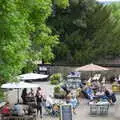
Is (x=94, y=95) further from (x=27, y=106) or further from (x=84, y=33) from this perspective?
(x=84, y=33)

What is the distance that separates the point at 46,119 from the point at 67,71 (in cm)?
2302

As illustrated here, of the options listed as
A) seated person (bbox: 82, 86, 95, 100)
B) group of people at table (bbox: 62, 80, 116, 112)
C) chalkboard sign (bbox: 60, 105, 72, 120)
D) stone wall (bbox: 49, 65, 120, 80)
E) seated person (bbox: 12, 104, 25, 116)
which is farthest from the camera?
stone wall (bbox: 49, 65, 120, 80)

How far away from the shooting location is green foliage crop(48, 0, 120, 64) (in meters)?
46.2

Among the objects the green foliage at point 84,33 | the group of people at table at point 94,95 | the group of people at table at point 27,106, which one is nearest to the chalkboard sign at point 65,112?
the group of people at table at point 27,106

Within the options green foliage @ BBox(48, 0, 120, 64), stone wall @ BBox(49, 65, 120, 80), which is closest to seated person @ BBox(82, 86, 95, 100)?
stone wall @ BBox(49, 65, 120, 80)

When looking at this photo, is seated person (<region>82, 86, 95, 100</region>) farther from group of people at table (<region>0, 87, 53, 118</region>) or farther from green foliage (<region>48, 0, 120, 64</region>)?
green foliage (<region>48, 0, 120, 64</region>)

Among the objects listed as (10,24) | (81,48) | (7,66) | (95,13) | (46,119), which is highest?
(95,13)

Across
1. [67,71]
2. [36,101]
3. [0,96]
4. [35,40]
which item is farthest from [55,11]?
[0,96]

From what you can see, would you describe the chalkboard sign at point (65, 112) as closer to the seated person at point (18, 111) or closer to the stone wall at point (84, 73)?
the seated person at point (18, 111)

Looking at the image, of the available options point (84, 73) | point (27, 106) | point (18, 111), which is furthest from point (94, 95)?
point (84, 73)

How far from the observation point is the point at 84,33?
154 feet

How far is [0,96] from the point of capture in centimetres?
1209

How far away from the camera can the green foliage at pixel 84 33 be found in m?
46.2

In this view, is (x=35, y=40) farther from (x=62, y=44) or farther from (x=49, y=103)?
(x=62, y=44)
